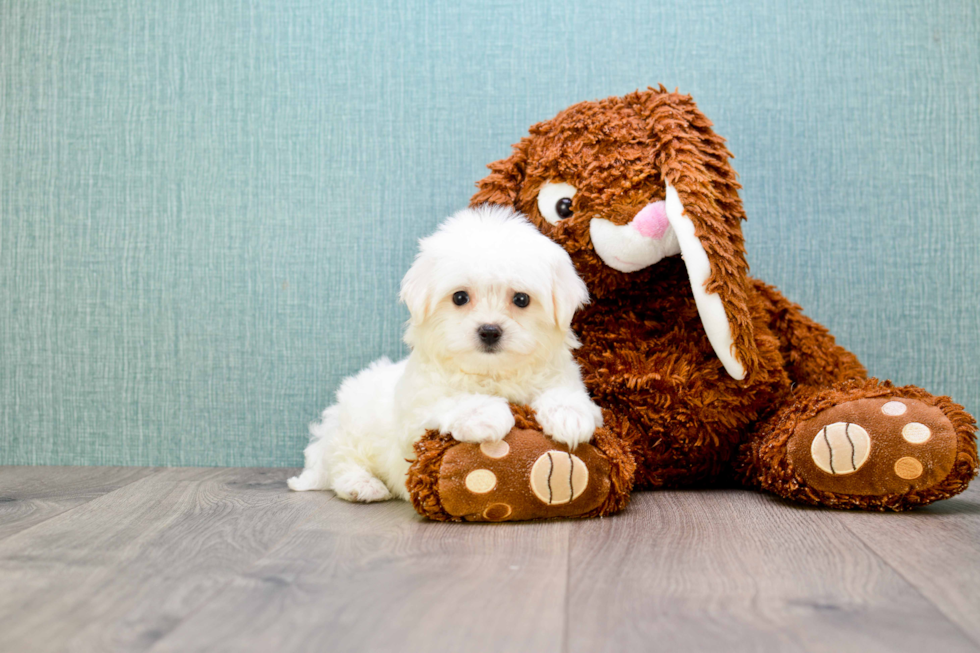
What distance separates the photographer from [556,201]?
1.43m

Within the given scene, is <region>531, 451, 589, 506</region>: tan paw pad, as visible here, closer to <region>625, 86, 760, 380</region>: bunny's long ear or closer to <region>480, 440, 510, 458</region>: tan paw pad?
<region>480, 440, 510, 458</region>: tan paw pad

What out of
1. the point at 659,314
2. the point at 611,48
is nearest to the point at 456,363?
the point at 659,314

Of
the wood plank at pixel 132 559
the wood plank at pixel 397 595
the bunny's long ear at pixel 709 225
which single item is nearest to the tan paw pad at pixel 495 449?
the wood plank at pixel 397 595

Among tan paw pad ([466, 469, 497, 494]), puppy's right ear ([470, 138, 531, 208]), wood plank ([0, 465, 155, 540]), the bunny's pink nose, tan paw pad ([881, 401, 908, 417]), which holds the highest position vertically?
puppy's right ear ([470, 138, 531, 208])

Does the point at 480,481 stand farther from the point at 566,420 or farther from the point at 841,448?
the point at 841,448

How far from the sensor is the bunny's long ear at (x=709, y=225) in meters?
1.31

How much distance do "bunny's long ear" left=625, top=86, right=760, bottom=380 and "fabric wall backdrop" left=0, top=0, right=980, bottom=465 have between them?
0.42 meters

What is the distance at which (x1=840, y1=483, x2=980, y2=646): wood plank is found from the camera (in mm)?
810

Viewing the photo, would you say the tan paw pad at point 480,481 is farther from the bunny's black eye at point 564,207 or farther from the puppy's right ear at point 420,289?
the bunny's black eye at point 564,207

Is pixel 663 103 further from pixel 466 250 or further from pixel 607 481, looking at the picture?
pixel 607 481

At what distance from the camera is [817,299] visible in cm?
178

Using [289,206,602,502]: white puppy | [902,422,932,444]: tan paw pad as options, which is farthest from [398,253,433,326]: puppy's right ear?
[902,422,932,444]: tan paw pad

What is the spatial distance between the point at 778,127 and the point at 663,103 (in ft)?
1.60

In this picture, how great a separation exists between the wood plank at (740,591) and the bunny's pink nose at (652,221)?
49 centimetres
